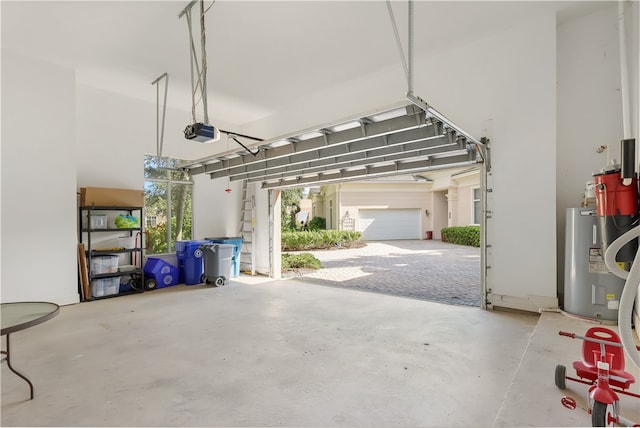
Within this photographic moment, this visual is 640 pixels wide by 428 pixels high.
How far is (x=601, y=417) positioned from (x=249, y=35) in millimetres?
5391

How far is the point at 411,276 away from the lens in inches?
305

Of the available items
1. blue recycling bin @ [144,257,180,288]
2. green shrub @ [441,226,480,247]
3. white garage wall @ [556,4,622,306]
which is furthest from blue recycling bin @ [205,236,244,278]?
green shrub @ [441,226,480,247]

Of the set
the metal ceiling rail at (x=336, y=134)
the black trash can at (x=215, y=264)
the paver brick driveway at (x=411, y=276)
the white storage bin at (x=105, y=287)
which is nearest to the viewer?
the metal ceiling rail at (x=336, y=134)

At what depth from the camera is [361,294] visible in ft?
20.0

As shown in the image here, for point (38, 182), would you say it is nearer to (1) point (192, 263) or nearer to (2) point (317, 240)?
(1) point (192, 263)

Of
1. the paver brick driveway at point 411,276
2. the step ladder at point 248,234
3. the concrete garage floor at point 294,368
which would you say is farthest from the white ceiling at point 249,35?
the paver brick driveway at point 411,276

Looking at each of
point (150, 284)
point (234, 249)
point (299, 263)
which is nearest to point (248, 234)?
point (234, 249)

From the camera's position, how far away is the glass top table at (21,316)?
2.20 meters

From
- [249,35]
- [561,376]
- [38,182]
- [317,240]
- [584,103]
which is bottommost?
[561,376]

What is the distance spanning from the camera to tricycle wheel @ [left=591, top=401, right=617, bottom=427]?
181cm

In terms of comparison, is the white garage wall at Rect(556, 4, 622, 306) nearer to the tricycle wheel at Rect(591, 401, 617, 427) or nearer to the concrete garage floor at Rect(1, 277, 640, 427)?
the concrete garage floor at Rect(1, 277, 640, 427)

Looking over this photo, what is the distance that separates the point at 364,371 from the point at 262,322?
1.92 metres

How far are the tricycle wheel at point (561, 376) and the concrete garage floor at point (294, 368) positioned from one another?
0.23ft

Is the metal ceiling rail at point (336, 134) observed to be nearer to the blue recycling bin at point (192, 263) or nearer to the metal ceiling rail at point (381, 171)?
the metal ceiling rail at point (381, 171)
